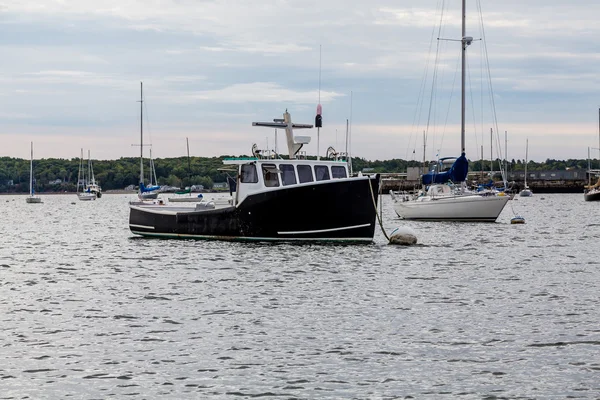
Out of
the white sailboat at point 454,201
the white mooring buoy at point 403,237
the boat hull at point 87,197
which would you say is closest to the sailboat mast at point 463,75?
the white sailboat at point 454,201

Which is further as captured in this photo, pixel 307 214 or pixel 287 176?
pixel 287 176

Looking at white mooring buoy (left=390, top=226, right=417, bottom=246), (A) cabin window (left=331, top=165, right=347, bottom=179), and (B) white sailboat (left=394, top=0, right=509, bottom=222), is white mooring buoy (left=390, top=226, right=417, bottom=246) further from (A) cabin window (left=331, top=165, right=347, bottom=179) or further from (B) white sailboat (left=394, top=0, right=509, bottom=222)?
(B) white sailboat (left=394, top=0, right=509, bottom=222)

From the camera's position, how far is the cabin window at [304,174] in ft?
119

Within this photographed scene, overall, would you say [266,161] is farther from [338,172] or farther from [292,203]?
[338,172]

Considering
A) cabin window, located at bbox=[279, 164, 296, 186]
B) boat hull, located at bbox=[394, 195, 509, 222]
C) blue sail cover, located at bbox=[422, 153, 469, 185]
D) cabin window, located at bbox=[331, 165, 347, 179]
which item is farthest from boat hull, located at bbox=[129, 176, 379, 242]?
blue sail cover, located at bbox=[422, 153, 469, 185]

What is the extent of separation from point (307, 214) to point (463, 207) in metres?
23.0

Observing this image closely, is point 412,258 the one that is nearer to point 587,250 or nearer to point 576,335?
point 587,250

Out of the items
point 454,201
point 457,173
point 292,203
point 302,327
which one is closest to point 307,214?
point 292,203

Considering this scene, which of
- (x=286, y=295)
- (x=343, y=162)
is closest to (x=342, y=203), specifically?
(x=343, y=162)

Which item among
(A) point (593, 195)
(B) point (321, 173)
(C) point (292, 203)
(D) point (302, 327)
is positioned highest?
(B) point (321, 173)

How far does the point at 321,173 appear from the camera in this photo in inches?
1446

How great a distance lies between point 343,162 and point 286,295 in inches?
657

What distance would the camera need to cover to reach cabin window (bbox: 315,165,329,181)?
36.6 metres

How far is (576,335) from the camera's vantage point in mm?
15812
